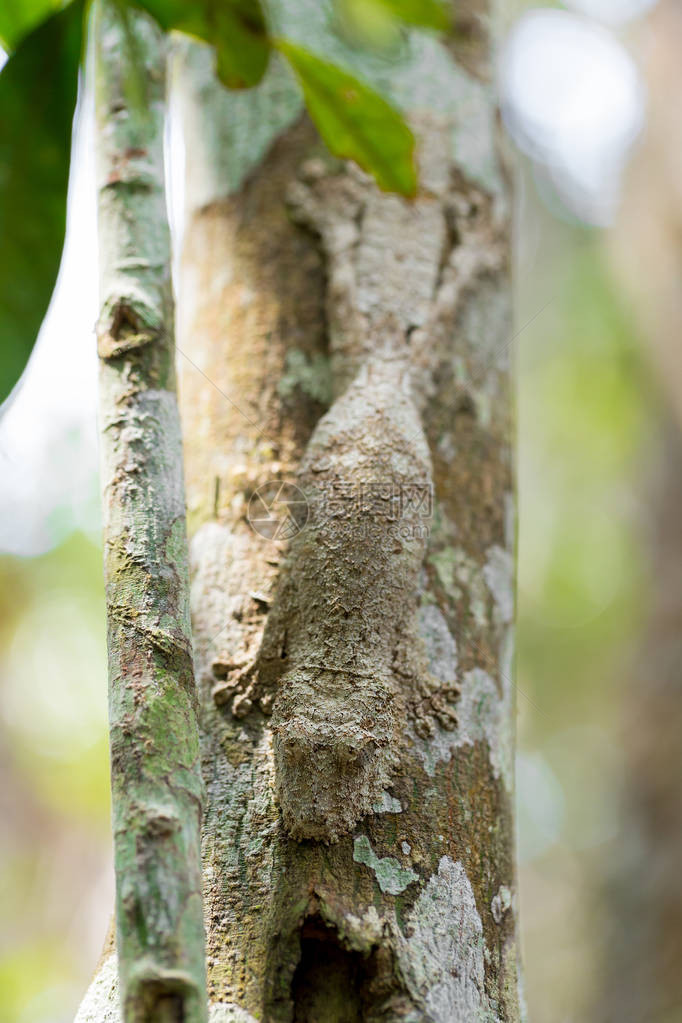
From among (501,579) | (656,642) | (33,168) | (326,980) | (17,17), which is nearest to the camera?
(326,980)

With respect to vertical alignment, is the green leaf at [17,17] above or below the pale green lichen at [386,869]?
above

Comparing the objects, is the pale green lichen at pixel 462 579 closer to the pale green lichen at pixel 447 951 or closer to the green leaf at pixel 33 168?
the pale green lichen at pixel 447 951

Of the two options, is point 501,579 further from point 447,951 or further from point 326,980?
point 326,980

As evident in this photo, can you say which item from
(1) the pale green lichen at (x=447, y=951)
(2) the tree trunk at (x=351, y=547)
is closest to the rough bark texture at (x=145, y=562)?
(2) the tree trunk at (x=351, y=547)

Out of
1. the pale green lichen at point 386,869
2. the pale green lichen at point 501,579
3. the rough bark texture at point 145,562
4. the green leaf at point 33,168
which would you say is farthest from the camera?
the pale green lichen at point 501,579

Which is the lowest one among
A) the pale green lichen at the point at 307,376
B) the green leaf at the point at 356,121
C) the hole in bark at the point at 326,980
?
the hole in bark at the point at 326,980

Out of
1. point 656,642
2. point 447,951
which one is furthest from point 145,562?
point 656,642

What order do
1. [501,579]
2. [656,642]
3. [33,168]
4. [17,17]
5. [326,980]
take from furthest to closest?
[656,642] < [501,579] < [17,17] < [33,168] < [326,980]

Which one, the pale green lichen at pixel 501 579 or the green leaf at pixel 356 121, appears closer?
the green leaf at pixel 356 121
